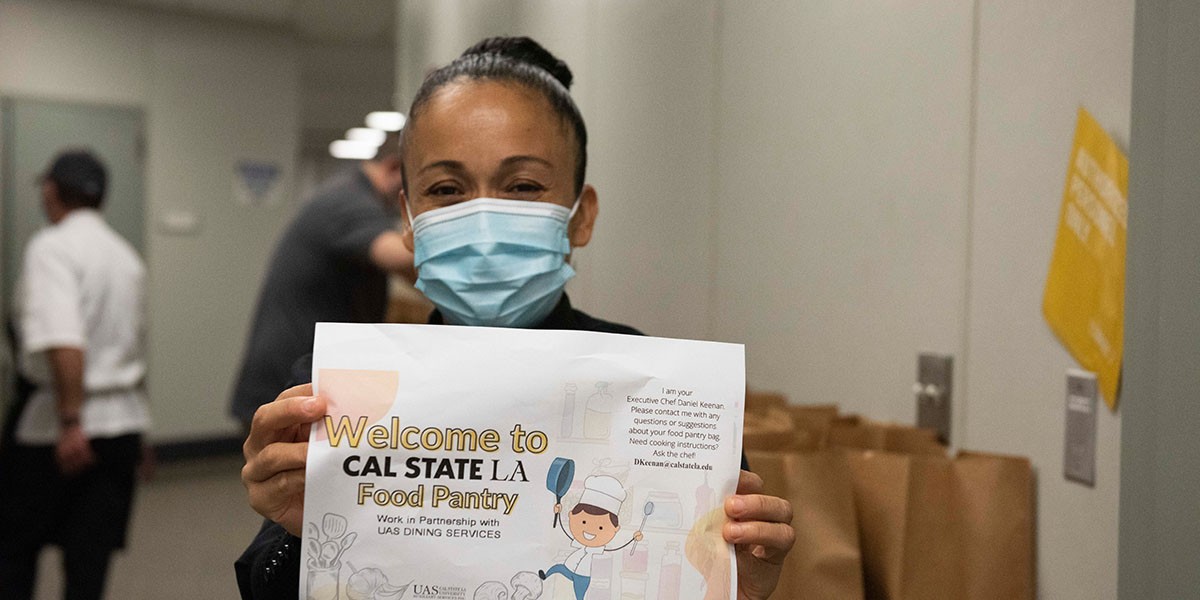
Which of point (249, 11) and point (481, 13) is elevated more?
point (249, 11)

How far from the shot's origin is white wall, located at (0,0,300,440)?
7176 mm

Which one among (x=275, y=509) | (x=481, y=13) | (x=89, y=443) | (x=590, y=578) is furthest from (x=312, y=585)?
(x=481, y=13)

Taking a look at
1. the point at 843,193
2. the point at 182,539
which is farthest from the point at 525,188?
the point at 182,539

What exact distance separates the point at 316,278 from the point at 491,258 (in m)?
2.04

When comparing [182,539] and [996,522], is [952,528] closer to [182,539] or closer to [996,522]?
[996,522]

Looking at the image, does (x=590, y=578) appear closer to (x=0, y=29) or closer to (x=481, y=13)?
(x=481, y=13)

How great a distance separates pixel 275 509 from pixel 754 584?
20.3 inches

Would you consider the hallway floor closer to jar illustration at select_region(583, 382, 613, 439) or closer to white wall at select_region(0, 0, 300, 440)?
white wall at select_region(0, 0, 300, 440)

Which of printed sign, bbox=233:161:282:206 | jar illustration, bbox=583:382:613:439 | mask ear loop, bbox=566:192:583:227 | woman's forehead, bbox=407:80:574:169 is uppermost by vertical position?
printed sign, bbox=233:161:282:206

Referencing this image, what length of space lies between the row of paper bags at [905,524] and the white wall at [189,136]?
7035 mm

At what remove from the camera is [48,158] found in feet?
22.3

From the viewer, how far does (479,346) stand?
1030 mm

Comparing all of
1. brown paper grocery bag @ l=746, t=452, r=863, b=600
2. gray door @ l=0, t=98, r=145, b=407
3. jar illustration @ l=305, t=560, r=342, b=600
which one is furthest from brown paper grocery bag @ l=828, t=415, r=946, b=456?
gray door @ l=0, t=98, r=145, b=407

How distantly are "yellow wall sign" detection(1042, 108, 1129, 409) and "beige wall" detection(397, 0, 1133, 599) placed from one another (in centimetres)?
4
